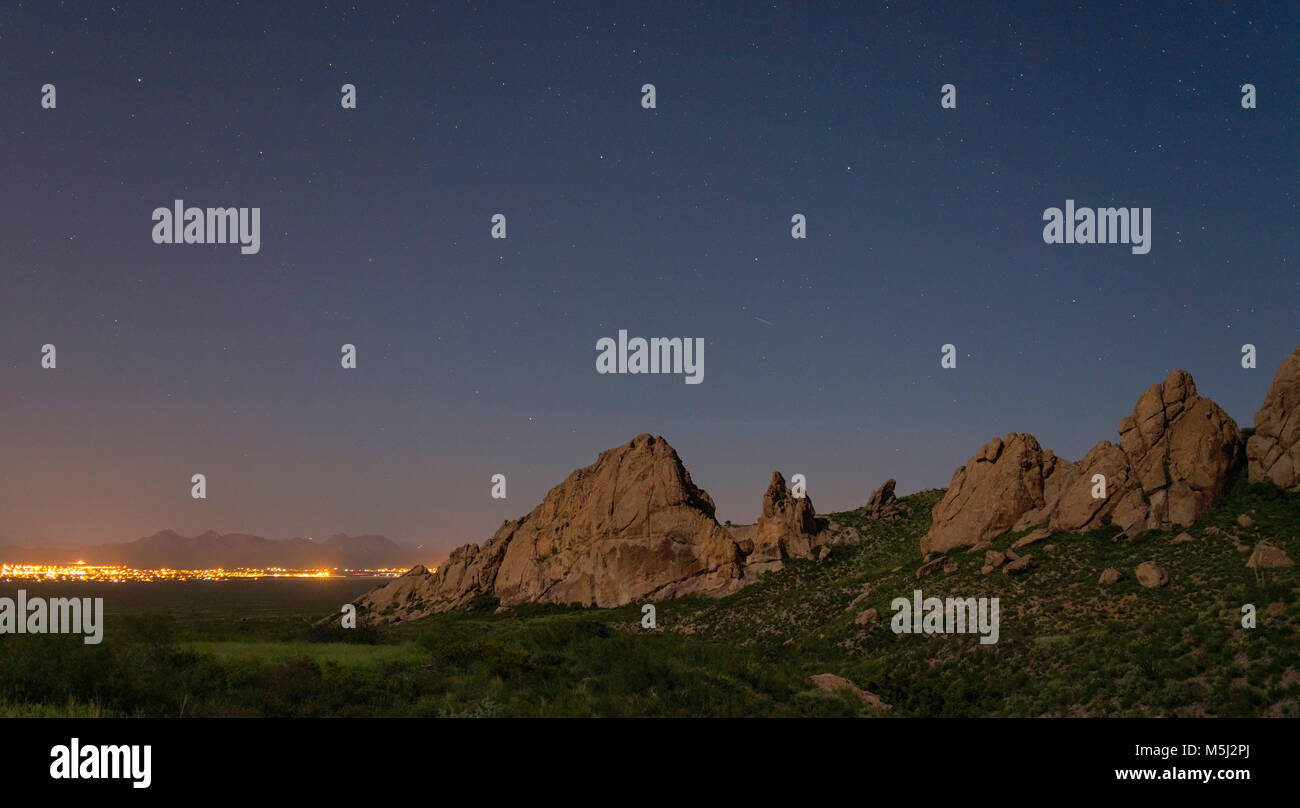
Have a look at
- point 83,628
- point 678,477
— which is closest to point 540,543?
point 678,477

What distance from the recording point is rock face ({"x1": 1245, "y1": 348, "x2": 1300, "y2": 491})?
51.6m

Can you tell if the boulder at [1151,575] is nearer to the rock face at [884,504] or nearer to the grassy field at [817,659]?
the grassy field at [817,659]

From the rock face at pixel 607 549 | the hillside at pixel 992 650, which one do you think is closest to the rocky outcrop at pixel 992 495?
the hillside at pixel 992 650

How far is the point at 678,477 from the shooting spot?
99.4 meters

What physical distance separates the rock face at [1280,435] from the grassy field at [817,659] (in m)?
1.70

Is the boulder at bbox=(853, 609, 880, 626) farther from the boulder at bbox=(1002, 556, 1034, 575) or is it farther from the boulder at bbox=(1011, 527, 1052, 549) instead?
the boulder at bbox=(1011, 527, 1052, 549)

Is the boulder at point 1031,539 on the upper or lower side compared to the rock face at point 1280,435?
lower

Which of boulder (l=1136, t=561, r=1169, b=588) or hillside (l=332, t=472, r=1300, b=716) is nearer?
hillside (l=332, t=472, r=1300, b=716)

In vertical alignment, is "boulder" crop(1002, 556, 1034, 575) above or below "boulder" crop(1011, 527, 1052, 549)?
below

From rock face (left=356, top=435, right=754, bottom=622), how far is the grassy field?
26866 millimetres

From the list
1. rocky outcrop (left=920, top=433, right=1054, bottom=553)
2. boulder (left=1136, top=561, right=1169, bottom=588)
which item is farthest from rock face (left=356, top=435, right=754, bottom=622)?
boulder (left=1136, top=561, right=1169, bottom=588)

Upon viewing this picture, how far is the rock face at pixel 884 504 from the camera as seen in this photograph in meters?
96.1

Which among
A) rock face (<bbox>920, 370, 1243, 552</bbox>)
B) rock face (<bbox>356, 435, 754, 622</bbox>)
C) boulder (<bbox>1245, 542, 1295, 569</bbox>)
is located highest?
rock face (<bbox>920, 370, 1243, 552</bbox>)
